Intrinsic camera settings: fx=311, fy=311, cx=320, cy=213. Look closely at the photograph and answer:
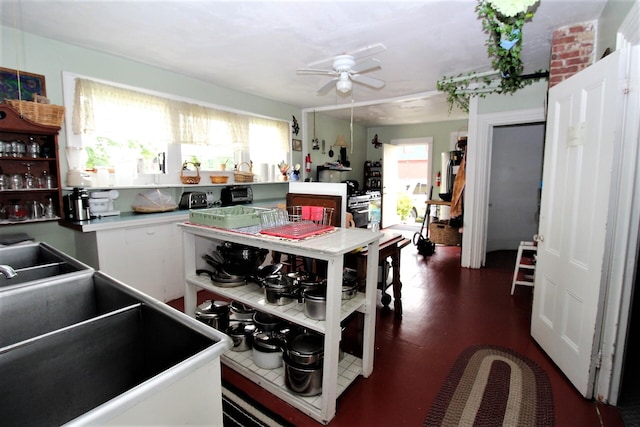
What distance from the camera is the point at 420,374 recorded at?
7.19 feet

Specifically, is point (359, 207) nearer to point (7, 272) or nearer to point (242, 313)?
point (242, 313)

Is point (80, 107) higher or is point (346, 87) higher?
point (346, 87)

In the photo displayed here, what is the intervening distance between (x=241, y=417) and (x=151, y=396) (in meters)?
1.35

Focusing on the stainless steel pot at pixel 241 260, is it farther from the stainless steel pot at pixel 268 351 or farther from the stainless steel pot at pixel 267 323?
the stainless steel pot at pixel 268 351

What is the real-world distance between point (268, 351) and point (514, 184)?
525 centimetres

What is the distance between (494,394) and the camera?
198cm

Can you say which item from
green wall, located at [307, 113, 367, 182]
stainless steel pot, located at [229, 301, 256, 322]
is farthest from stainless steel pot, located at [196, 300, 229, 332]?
green wall, located at [307, 113, 367, 182]

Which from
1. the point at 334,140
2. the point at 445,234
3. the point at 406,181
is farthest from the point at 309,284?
the point at 406,181

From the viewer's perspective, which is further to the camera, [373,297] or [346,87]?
[346,87]

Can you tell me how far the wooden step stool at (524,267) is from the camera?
3488 mm

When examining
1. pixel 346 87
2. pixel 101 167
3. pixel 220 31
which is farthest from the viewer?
pixel 101 167

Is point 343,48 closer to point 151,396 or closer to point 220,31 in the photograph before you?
point 220,31

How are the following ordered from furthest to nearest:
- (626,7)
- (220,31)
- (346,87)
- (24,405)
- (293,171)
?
(293,171), (346,87), (220,31), (626,7), (24,405)

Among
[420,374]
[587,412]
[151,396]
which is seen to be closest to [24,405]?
[151,396]
